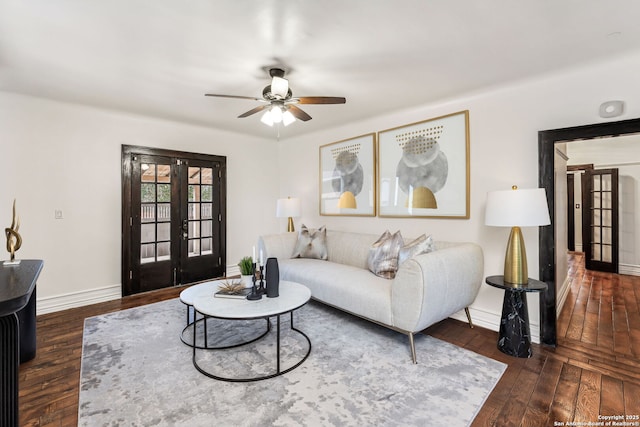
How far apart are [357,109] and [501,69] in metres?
1.56

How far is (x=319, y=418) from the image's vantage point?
5.62 ft

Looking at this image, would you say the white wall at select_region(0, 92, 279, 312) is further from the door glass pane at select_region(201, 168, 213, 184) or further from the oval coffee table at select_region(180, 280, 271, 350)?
the oval coffee table at select_region(180, 280, 271, 350)

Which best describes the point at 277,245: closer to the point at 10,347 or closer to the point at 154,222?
the point at 154,222

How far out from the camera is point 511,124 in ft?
9.37

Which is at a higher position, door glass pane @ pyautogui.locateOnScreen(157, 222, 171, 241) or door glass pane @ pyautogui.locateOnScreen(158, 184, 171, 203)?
door glass pane @ pyautogui.locateOnScreen(158, 184, 171, 203)

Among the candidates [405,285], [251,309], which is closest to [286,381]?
[251,309]

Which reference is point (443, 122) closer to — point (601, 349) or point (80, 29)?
point (601, 349)

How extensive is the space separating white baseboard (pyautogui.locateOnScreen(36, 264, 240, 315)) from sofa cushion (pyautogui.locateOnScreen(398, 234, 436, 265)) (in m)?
3.63

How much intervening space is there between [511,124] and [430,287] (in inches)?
70.5

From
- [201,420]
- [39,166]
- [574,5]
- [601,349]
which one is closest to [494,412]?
[601,349]

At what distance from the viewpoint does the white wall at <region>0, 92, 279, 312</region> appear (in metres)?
3.29

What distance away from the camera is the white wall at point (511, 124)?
2408 millimetres

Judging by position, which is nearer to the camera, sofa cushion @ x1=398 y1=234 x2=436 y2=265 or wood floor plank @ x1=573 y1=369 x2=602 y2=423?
wood floor plank @ x1=573 y1=369 x2=602 y2=423

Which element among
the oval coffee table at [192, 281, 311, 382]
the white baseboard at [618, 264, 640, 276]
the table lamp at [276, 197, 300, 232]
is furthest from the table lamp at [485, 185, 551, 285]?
the white baseboard at [618, 264, 640, 276]
